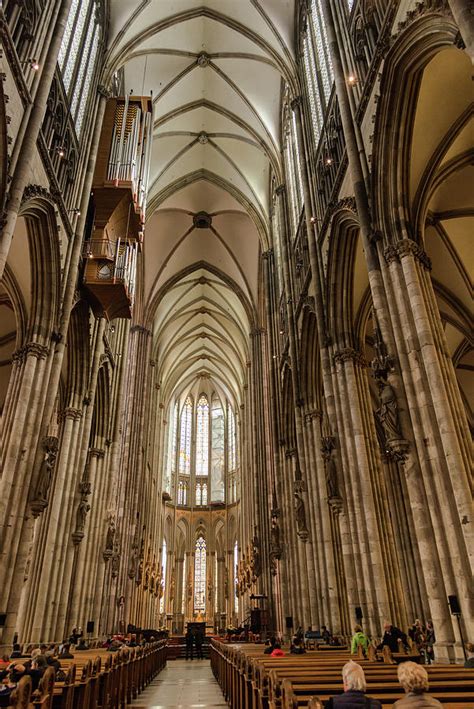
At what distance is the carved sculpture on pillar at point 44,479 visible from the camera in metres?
10.9

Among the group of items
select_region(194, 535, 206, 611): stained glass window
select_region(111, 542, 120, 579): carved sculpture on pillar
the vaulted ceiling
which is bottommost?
select_region(111, 542, 120, 579): carved sculpture on pillar

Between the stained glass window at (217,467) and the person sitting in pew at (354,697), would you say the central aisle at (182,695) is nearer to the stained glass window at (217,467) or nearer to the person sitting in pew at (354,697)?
the person sitting in pew at (354,697)

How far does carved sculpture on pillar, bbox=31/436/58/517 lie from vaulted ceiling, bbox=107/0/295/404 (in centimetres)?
1320

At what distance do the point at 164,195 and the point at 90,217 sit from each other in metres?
10.7

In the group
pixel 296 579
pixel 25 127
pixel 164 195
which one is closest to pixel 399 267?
pixel 25 127

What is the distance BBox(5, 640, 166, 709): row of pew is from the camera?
417 cm

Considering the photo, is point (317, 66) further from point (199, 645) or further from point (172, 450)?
point (172, 450)

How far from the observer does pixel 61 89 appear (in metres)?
13.5

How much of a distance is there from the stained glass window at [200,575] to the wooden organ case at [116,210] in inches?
1339

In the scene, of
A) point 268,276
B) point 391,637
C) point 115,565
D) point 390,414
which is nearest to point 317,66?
point 268,276

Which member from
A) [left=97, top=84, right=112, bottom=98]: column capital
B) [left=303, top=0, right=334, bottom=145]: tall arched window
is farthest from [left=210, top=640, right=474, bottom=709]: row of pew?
[left=97, top=84, right=112, bottom=98]: column capital

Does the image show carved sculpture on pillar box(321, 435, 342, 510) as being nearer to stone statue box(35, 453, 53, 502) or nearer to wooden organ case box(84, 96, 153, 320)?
stone statue box(35, 453, 53, 502)

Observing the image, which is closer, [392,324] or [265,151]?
[392,324]

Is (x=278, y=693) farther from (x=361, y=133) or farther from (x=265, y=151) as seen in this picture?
(x=265, y=151)
